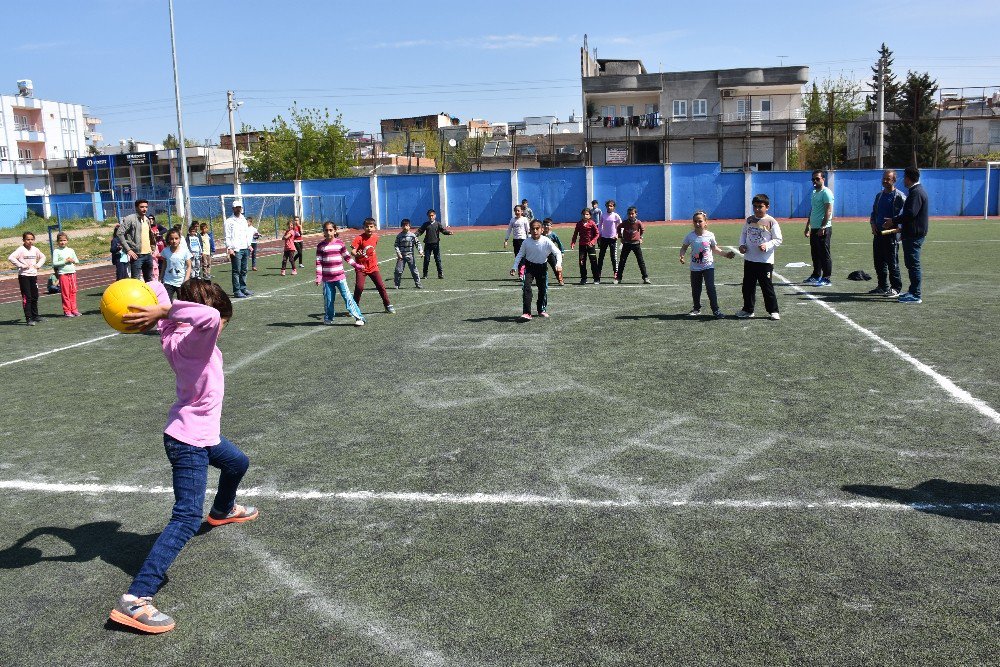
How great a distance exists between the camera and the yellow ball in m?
4.53

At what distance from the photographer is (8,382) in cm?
1114

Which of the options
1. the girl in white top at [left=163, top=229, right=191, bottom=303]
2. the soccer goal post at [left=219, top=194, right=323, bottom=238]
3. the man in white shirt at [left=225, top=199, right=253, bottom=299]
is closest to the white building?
the soccer goal post at [left=219, top=194, right=323, bottom=238]

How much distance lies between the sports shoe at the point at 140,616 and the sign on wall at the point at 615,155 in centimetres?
6344

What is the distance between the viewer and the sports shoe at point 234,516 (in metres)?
5.82

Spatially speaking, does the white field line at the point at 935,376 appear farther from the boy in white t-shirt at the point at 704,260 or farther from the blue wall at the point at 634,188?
the blue wall at the point at 634,188

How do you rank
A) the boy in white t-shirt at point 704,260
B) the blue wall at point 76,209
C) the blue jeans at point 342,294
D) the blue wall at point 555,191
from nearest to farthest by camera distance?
the boy in white t-shirt at point 704,260, the blue jeans at point 342,294, the blue wall at point 555,191, the blue wall at point 76,209

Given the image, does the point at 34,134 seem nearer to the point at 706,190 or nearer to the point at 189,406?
the point at 706,190

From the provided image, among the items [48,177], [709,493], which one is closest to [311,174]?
[48,177]

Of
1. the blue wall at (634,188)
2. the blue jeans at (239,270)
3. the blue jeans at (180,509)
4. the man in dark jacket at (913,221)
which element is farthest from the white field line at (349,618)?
the blue wall at (634,188)

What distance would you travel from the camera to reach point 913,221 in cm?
1462

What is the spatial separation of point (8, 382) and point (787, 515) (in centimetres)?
1000

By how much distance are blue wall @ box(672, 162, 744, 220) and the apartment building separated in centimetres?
1452

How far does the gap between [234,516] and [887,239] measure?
44.6 feet

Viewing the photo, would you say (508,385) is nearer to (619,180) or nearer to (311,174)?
(619,180)
